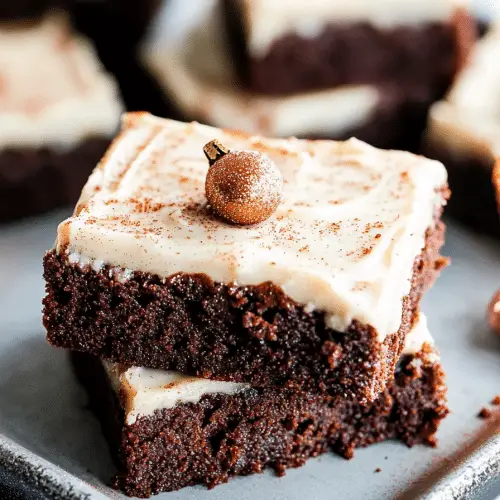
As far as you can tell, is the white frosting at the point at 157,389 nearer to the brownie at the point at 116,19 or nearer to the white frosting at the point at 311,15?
the white frosting at the point at 311,15

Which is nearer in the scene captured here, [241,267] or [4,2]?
[241,267]

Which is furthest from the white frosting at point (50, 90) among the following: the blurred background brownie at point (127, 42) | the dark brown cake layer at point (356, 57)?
the dark brown cake layer at point (356, 57)

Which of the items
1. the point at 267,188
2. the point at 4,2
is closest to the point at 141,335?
the point at 267,188

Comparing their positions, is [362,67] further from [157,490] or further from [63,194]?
[157,490]

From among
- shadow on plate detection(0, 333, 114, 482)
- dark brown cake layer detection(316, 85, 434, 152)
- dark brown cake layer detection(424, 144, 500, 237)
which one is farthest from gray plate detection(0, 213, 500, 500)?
dark brown cake layer detection(316, 85, 434, 152)

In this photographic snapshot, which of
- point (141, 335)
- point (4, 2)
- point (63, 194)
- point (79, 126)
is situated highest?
point (4, 2)

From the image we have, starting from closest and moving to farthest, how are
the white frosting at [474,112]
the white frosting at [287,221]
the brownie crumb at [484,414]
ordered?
1. the white frosting at [287,221]
2. the brownie crumb at [484,414]
3. the white frosting at [474,112]
